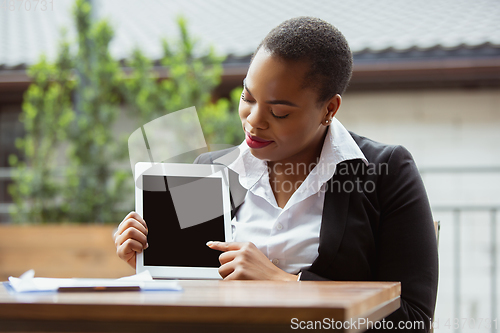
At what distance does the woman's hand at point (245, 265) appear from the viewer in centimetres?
103

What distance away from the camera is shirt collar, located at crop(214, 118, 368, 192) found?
4.23 ft

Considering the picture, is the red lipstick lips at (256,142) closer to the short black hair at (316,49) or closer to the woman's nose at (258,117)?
the woman's nose at (258,117)

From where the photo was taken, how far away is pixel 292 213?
1.28 m

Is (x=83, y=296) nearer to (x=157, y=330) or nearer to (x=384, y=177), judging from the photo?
(x=157, y=330)

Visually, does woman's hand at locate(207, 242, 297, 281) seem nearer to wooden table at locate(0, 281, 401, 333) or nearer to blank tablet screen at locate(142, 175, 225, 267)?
blank tablet screen at locate(142, 175, 225, 267)

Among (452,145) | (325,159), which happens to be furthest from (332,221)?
(452,145)

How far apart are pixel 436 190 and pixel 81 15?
325 centimetres

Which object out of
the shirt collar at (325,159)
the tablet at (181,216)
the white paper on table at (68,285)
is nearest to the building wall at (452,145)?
the shirt collar at (325,159)

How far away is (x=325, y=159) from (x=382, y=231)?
0.25 metres

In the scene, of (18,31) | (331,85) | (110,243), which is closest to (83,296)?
(331,85)

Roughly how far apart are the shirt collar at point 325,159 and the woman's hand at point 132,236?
36cm

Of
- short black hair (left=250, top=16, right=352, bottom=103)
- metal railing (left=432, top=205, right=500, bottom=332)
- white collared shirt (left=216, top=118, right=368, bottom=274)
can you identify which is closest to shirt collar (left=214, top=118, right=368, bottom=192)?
white collared shirt (left=216, top=118, right=368, bottom=274)

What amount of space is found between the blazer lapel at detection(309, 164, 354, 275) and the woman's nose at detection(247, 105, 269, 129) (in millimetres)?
256

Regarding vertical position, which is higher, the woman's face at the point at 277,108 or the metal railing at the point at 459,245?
the woman's face at the point at 277,108
